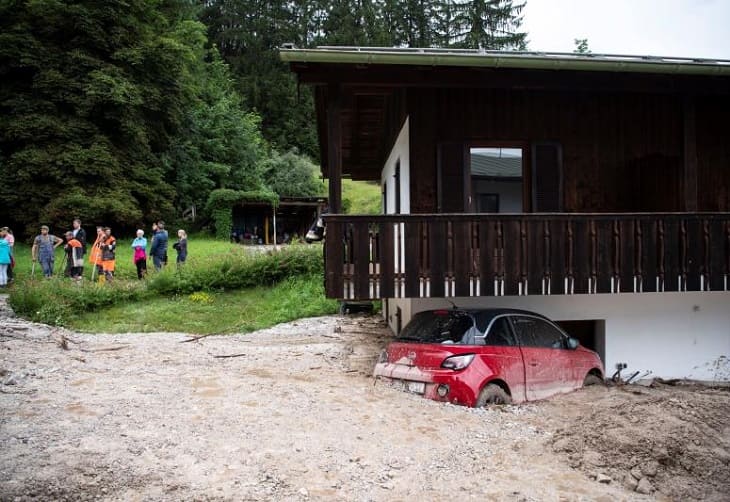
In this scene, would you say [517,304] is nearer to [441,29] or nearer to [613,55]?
[613,55]

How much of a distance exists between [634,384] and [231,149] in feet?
125

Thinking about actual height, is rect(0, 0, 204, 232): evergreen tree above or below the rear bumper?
above

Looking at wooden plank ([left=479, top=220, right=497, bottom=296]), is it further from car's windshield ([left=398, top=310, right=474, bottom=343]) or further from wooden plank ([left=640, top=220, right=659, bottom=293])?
wooden plank ([left=640, top=220, right=659, bottom=293])

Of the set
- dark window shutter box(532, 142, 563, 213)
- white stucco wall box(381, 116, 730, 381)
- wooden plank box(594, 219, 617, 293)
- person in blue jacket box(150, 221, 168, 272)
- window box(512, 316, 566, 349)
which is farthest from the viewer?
person in blue jacket box(150, 221, 168, 272)

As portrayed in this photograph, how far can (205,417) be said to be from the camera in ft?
22.3

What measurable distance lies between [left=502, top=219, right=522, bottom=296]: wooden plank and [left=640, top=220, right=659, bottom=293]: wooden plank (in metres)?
2.18

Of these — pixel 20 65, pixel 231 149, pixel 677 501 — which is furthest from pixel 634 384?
pixel 231 149

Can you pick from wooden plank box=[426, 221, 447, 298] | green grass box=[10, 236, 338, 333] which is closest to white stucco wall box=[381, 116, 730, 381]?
wooden plank box=[426, 221, 447, 298]

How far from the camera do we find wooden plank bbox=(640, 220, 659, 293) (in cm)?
925

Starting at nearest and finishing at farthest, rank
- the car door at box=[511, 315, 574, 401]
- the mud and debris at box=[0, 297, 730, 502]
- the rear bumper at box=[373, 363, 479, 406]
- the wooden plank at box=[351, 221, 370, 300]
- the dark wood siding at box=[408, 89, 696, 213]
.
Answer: the mud and debris at box=[0, 297, 730, 502]
the rear bumper at box=[373, 363, 479, 406]
the car door at box=[511, 315, 574, 401]
the wooden plank at box=[351, 221, 370, 300]
the dark wood siding at box=[408, 89, 696, 213]

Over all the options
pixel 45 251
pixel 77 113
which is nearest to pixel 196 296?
pixel 45 251

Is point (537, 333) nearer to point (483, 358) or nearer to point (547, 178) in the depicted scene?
point (483, 358)

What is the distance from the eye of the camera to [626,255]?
9.17 meters

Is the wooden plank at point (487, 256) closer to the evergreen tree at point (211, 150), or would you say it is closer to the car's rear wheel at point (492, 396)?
the car's rear wheel at point (492, 396)
